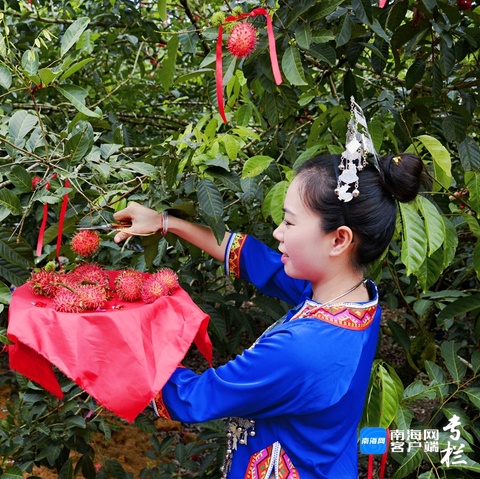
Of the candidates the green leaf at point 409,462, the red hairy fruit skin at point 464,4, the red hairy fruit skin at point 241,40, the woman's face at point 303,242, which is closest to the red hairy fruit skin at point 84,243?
the woman's face at point 303,242

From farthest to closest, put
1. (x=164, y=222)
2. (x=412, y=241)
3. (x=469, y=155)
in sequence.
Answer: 1. (x=469, y=155)
2. (x=164, y=222)
3. (x=412, y=241)

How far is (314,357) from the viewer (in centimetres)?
123

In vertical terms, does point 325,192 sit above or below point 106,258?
above

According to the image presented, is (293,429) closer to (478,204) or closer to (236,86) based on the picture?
(478,204)

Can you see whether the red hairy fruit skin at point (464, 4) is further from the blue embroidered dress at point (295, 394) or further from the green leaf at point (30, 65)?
the green leaf at point (30, 65)

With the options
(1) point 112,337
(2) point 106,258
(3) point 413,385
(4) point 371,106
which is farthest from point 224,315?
(1) point 112,337

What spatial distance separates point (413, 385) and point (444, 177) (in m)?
0.57

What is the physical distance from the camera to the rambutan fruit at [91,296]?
46.8 inches

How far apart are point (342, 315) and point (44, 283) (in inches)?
22.3

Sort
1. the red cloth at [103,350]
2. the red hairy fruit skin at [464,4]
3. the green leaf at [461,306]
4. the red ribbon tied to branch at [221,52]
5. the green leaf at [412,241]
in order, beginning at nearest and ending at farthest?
the red cloth at [103,350] < the red ribbon tied to branch at [221,52] < the green leaf at [412,241] < the green leaf at [461,306] < the red hairy fruit skin at [464,4]

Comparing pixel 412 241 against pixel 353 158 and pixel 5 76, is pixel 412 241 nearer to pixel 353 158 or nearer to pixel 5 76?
pixel 353 158

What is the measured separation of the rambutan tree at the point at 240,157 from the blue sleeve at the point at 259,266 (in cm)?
11

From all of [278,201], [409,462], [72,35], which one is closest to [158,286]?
[278,201]

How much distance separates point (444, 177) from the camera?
1662 millimetres
